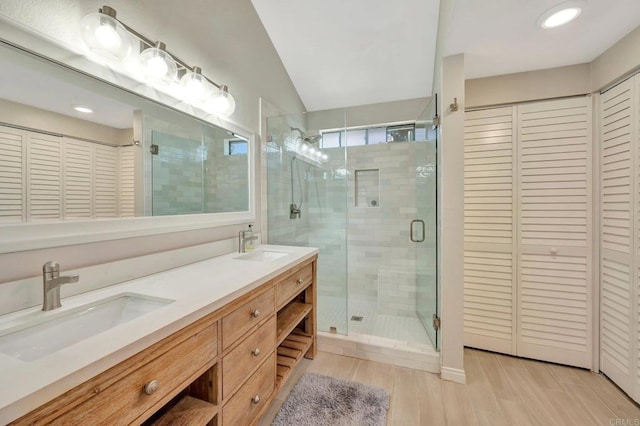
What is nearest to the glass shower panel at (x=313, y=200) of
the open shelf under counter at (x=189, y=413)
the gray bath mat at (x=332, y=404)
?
the gray bath mat at (x=332, y=404)

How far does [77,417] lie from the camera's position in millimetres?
578

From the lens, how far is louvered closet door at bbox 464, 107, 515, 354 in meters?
2.04

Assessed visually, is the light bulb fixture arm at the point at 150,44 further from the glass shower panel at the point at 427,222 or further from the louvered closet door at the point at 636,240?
the louvered closet door at the point at 636,240

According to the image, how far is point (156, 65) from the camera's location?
→ 1293 millimetres

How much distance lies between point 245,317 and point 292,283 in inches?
20.3

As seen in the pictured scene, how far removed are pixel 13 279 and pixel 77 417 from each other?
0.62m

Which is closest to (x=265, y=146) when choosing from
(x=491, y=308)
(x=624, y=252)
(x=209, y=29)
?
(x=209, y=29)

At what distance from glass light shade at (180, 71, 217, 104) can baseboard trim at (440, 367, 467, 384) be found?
249 cm

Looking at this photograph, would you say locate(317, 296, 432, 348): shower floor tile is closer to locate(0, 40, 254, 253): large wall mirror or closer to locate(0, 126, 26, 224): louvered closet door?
locate(0, 40, 254, 253): large wall mirror

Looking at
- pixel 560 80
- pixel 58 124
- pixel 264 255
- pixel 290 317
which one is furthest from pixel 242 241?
pixel 560 80

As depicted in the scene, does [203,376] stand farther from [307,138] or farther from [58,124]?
[307,138]

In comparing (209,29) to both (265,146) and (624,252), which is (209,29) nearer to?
(265,146)

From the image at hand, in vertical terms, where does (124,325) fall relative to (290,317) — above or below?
above

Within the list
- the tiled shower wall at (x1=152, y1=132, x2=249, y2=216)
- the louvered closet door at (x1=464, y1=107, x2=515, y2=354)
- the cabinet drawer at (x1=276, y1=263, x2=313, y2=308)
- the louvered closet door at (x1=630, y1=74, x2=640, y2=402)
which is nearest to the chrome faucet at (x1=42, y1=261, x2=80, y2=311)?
the tiled shower wall at (x1=152, y1=132, x2=249, y2=216)
